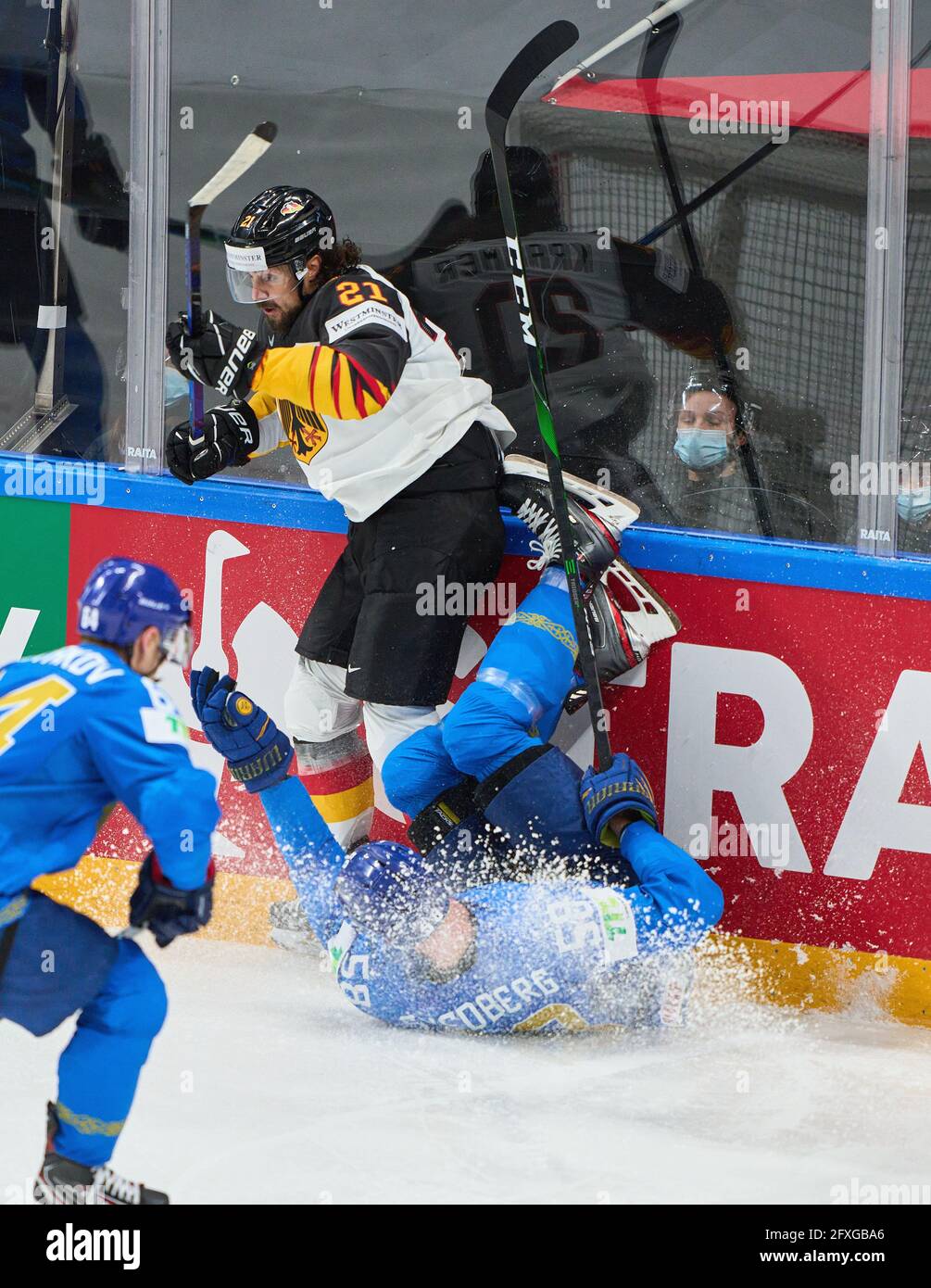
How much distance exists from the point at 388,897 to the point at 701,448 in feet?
4.38

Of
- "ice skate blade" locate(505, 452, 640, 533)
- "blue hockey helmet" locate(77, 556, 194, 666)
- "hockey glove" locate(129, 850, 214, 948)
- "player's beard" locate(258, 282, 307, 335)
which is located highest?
"player's beard" locate(258, 282, 307, 335)

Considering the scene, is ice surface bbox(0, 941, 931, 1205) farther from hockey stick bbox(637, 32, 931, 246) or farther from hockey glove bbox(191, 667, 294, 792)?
hockey stick bbox(637, 32, 931, 246)

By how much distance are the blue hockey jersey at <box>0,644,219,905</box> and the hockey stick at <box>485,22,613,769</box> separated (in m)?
1.39

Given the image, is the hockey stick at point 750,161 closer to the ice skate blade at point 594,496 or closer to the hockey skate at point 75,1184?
the ice skate blade at point 594,496

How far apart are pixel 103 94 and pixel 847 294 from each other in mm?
2008

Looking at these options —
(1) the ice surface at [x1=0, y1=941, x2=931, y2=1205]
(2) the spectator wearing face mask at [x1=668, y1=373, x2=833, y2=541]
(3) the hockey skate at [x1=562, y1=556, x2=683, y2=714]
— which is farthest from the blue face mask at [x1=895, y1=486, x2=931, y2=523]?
(1) the ice surface at [x1=0, y1=941, x2=931, y2=1205]

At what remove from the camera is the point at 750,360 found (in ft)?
12.4

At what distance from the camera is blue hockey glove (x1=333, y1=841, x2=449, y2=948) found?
3285 mm

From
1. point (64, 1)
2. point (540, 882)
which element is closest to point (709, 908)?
point (540, 882)

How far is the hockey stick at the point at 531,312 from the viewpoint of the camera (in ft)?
11.8

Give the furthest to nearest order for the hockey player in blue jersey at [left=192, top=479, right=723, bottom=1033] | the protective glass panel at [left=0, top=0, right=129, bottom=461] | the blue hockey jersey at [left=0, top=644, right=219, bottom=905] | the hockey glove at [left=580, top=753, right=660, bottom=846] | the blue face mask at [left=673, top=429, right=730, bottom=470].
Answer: the protective glass panel at [left=0, top=0, right=129, bottom=461]
the blue face mask at [left=673, top=429, right=730, bottom=470]
the hockey glove at [left=580, top=753, right=660, bottom=846]
the hockey player in blue jersey at [left=192, top=479, right=723, bottom=1033]
the blue hockey jersey at [left=0, top=644, right=219, bottom=905]

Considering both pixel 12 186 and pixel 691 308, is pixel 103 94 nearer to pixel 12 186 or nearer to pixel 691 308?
pixel 12 186

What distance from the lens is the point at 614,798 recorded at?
11.1 feet

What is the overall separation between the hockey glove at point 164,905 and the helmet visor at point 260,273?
5.65 ft
